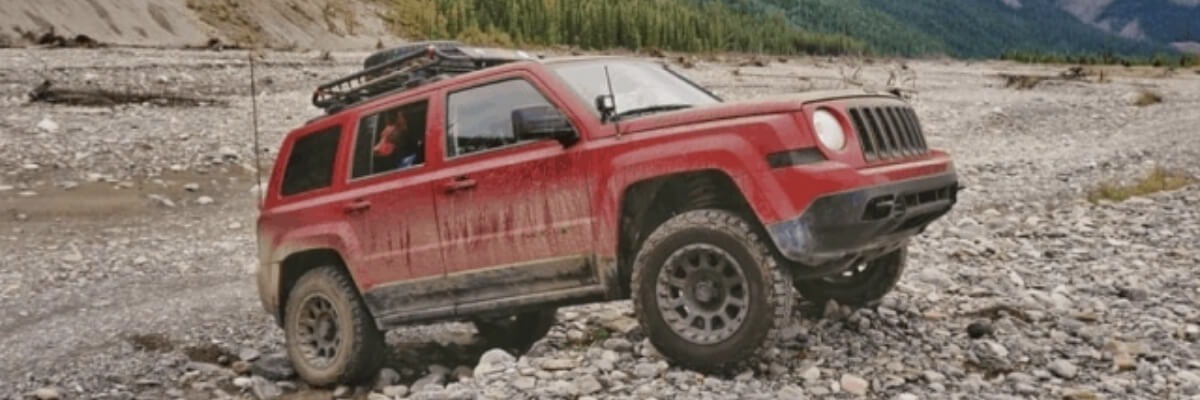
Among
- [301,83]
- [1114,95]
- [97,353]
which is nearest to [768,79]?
[1114,95]

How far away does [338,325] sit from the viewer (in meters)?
8.58

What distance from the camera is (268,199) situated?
9.20 meters

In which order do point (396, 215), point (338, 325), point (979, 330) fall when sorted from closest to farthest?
1. point (979, 330)
2. point (396, 215)
3. point (338, 325)

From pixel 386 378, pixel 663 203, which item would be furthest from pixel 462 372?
pixel 663 203

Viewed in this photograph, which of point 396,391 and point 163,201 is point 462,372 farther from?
point 163,201

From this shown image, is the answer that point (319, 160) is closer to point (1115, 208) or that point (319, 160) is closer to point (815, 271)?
point (815, 271)

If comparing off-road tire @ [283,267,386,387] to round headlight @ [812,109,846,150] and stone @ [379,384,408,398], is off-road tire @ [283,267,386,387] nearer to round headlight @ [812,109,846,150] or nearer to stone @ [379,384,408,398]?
stone @ [379,384,408,398]

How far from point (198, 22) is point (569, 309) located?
→ 4457 centimetres

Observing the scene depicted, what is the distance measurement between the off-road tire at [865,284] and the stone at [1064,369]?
56.3 inches

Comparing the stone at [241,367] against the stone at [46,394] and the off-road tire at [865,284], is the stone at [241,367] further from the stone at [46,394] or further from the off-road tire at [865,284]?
the off-road tire at [865,284]

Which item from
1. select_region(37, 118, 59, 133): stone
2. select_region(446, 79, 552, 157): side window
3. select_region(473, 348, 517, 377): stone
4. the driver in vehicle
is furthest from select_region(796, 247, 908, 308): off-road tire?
select_region(37, 118, 59, 133): stone

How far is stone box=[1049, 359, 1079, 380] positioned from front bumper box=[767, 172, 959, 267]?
137cm

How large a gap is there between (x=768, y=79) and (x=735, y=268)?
4297 centimetres

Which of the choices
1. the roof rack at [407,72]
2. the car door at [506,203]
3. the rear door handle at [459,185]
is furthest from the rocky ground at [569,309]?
the roof rack at [407,72]
